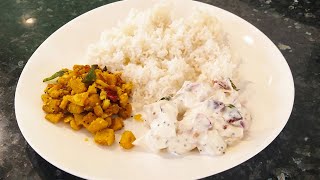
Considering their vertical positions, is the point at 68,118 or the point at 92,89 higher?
the point at 92,89

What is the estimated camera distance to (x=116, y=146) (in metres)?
1.74

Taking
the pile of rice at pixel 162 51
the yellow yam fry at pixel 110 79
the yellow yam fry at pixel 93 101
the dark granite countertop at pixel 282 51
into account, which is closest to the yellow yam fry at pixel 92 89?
the yellow yam fry at pixel 93 101

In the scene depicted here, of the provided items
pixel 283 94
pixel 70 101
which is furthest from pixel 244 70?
pixel 70 101

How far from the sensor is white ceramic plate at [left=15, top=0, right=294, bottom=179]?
159 cm

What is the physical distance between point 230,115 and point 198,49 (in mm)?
573

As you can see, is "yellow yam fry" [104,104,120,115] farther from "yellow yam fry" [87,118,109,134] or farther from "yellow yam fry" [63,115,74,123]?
"yellow yam fry" [63,115,74,123]

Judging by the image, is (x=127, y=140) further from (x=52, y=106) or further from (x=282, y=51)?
(x=282, y=51)

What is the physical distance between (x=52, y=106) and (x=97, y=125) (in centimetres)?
25

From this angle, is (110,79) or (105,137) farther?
(110,79)

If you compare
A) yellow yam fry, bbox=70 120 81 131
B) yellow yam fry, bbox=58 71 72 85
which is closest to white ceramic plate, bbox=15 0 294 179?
yellow yam fry, bbox=70 120 81 131

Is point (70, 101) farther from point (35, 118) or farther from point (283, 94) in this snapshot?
point (283, 94)

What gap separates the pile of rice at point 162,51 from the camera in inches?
79.6

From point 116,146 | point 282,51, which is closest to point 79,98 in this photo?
point 116,146

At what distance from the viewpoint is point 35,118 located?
1792 mm
